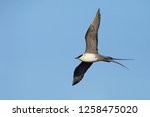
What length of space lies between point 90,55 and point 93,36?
0.84 meters

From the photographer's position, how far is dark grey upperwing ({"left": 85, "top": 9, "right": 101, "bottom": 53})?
29.6m

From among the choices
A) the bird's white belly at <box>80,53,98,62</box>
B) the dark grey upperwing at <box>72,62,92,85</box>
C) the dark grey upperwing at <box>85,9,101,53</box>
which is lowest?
the dark grey upperwing at <box>72,62,92,85</box>

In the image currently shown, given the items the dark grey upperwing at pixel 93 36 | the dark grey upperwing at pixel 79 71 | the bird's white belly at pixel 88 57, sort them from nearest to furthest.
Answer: the dark grey upperwing at pixel 93 36
the bird's white belly at pixel 88 57
the dark grey upperwing at pixel 79 71

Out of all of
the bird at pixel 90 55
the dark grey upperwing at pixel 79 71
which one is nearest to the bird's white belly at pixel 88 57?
the bird at pixel 90 55

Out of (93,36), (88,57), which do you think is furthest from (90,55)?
(93,36)

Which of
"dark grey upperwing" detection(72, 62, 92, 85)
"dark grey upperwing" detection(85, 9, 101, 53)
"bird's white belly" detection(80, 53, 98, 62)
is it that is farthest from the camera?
"dark grey upperwing" detection(72, 62, 92, 85)

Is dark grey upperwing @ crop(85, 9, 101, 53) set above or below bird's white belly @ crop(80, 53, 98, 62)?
above

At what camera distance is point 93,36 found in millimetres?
30000

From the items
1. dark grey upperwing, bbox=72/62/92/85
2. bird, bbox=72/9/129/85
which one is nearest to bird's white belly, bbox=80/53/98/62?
bird, bbox=72/9/129/85

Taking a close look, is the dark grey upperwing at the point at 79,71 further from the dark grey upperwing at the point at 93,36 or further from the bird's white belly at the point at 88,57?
the dark grey upperwing at the point at 93,36

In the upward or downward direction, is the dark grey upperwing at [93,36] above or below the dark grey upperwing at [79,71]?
above

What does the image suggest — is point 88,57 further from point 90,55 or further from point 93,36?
point 93,36

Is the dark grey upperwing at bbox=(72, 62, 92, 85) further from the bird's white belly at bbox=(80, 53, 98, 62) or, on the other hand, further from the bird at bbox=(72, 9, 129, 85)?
the bird's white belly at bbox=(80, 53, 98, 62)

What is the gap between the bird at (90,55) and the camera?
2969 centimetres
